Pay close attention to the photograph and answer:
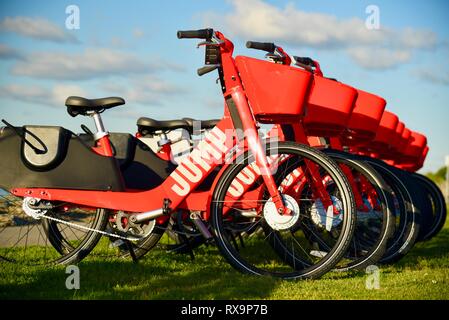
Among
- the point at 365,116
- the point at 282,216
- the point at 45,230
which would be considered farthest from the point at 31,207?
the point at 365,116

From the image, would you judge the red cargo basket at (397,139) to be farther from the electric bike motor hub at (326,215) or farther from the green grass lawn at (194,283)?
the electric bike motor hub at (326,215)

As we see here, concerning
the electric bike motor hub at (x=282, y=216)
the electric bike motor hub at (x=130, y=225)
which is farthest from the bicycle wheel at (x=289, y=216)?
the electric bike motor hub at (x=130, y=225)

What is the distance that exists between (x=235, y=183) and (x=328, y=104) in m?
0.84

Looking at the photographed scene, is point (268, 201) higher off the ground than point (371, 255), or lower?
higher

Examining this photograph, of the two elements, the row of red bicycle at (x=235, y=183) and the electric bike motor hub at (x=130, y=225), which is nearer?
the row of red bicycle at (x=235, y=183)

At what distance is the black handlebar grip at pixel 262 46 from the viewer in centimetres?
513

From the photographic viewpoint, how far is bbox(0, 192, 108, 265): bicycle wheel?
525 centimetres

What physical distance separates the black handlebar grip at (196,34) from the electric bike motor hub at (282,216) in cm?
112

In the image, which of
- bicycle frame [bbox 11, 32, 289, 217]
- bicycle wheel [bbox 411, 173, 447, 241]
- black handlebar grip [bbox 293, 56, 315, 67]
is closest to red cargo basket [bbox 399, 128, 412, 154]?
bicycle wheel [bbox 411, 173, 447, 241]
